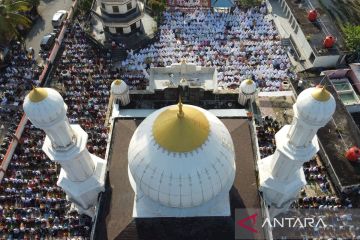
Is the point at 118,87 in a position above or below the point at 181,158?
below

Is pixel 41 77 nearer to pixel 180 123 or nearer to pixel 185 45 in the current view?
pixel 185 45

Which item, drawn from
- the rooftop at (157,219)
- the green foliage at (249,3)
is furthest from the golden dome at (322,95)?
the green foliage at (249,3)

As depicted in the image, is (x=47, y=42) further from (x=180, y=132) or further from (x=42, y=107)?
(x=180, y=132)

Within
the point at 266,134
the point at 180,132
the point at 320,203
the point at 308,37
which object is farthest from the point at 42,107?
the point at 308,37

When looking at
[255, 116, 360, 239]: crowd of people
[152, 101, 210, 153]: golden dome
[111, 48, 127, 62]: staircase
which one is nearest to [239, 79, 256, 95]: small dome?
[255, 116, 360, 239]: crowd of people

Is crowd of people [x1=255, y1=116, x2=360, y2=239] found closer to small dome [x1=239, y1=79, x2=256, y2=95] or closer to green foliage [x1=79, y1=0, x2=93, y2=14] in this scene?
small dome [x1=239, y1=79, x2=256, y2=95]

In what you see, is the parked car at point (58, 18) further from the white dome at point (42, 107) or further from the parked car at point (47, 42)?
the white dome at point (42, 107)
